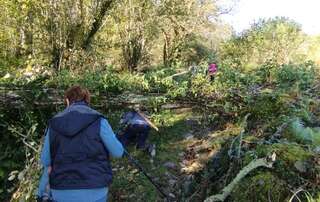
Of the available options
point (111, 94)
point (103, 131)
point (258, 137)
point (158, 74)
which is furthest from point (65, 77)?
point (103, 131)

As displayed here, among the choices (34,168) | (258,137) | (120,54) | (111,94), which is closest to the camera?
(34,168)

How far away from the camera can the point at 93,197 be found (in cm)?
452

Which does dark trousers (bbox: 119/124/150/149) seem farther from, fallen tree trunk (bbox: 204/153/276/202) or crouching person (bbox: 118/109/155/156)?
fallen tree trunk (bbox: 204/153/276/202)

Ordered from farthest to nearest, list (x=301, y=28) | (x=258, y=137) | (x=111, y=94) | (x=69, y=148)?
(x=301, y=28) → (x=111, y=94) → (x=258, y=137) → (x=69, y=148)

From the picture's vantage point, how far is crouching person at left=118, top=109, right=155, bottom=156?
25.5 ft

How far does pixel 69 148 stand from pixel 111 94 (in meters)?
4.04

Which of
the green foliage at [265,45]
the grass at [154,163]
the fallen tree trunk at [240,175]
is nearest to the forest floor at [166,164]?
the grass at [154,163]

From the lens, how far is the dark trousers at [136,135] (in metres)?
7.81

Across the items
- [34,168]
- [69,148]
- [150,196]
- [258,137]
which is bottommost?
[150,196]

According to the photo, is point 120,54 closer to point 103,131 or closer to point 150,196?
point 150,196

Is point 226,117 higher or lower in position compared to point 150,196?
higher

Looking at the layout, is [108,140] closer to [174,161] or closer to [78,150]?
[78,150]

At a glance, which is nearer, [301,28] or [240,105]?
[240,105]

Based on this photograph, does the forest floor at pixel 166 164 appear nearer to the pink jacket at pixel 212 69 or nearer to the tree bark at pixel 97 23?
the pink jacket at pixel 212 69
